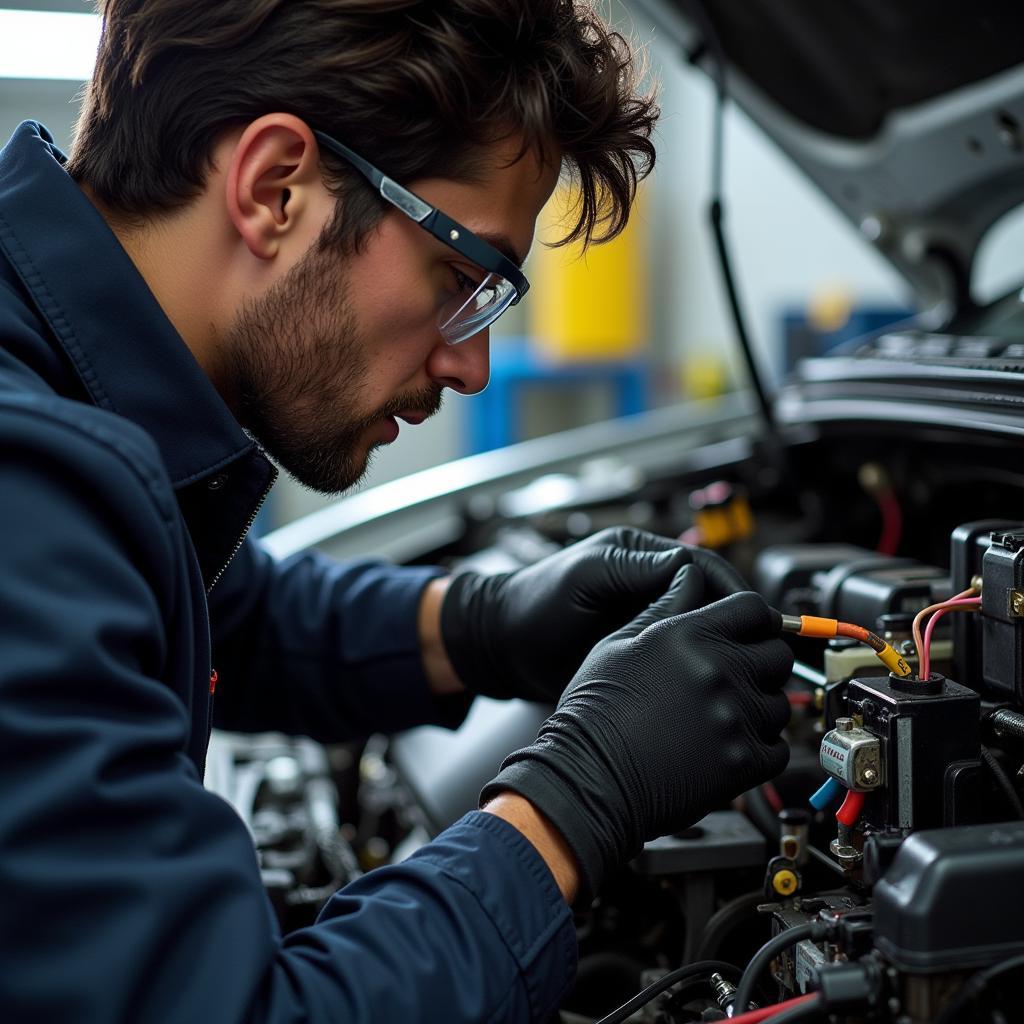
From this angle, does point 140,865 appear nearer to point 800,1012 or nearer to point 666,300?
point 800,1012

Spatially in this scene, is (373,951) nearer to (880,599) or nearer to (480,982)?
(480,982)

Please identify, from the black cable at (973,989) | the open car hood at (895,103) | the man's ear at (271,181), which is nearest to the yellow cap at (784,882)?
the black cable at (973,989)

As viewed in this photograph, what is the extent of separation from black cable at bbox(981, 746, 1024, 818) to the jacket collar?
2.11 ft

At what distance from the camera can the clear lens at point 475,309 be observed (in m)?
0.97

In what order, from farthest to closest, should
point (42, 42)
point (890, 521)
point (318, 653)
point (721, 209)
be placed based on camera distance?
point (42, 42) < point (721, 209) < point (890, 521) < point (318, 653)

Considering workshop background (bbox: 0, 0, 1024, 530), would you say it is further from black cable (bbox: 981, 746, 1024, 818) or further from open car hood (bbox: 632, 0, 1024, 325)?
black cable (bbox: 981, 746, 1024, 818)

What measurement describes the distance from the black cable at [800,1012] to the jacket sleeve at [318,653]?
0.68 m

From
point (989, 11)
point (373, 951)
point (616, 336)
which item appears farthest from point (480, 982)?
point (616, 336)

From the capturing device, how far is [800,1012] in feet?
2.07

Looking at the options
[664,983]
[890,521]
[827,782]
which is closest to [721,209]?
[890,521]

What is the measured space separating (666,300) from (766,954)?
223 inches

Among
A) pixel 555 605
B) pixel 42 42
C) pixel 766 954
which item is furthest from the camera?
pixel 42 42

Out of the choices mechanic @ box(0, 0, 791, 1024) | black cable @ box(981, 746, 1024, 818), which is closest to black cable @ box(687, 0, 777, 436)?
mechanic @ box(0, 0, 791, 1024)

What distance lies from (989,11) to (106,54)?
3.21ft
